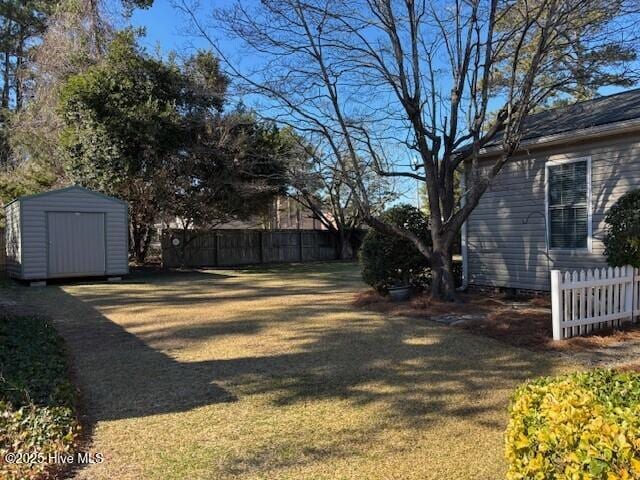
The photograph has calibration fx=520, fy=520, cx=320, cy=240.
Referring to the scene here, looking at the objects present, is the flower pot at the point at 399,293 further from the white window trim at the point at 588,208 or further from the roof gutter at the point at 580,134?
the roof gutter at the point at 580,134

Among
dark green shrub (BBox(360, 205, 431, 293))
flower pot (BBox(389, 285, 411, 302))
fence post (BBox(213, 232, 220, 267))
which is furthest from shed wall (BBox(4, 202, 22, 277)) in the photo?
flower pot (BBox(389, 285, 411, 302))

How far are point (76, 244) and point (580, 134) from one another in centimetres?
1265

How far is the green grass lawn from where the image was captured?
318cm

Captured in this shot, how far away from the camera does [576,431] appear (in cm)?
194

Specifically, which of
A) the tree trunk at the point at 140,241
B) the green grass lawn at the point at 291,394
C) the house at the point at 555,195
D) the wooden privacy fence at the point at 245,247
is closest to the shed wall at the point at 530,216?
the house at the point at 555,195

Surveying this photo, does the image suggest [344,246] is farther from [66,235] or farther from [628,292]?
[628,292]

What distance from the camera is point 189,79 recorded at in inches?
703

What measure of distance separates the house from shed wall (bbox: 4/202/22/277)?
1150 centimetres

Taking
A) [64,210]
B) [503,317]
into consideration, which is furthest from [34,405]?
[64,210]

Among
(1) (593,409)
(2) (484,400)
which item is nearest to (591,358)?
(2) (484,400)

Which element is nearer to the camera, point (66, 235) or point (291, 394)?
point (291, 394)

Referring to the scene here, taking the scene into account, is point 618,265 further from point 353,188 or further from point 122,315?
point 122,315

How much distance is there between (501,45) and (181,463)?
8385mm

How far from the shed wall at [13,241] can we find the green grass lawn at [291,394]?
651 centimetres
